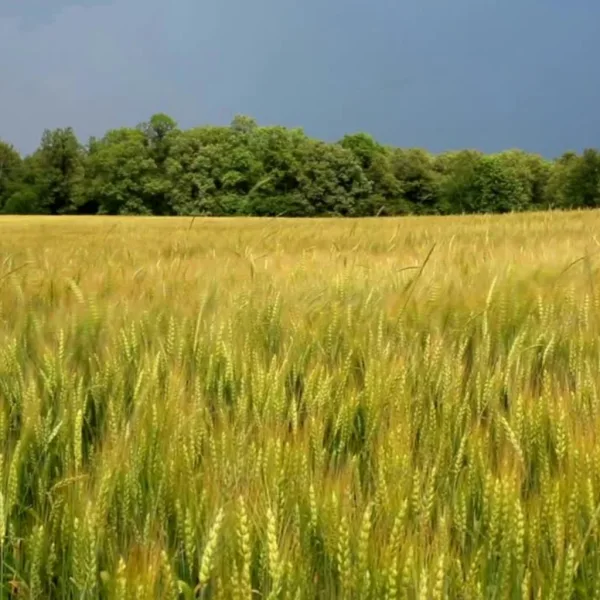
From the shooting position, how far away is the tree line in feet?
143

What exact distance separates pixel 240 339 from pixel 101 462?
0.52 metres

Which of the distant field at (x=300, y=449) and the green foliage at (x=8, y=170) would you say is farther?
the green foliage at (x=8, y=170)

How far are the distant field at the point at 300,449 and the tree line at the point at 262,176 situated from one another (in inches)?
1497

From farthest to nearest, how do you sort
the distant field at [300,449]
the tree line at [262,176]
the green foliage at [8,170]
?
the green foliage at [8,170] → the tree line at [262,176] → the distant field at [300,449]

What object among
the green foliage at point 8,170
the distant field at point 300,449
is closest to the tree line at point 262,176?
the green foliage at point 8,170

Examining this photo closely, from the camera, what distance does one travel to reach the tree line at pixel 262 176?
4356 cm

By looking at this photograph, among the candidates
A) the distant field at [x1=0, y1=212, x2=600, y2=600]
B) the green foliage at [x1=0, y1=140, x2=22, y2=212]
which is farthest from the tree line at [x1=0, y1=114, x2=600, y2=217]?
the distant field at [x1=0, y1=212, x2=600, y2=600]

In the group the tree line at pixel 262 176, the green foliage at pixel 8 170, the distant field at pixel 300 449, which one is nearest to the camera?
the distant field at pixel 300 449

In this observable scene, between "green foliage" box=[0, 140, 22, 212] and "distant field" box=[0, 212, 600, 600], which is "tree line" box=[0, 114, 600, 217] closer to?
"green foliage" box=[0, 140, 22, 212]

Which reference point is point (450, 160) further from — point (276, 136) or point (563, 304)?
→ point (563, 304)

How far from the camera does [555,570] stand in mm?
712

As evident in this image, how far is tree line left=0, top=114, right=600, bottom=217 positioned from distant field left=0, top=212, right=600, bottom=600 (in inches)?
1497

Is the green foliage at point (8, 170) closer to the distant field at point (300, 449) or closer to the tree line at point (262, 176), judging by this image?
the tree line at point (262, 176)

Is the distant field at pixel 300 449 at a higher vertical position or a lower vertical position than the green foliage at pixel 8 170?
lower
